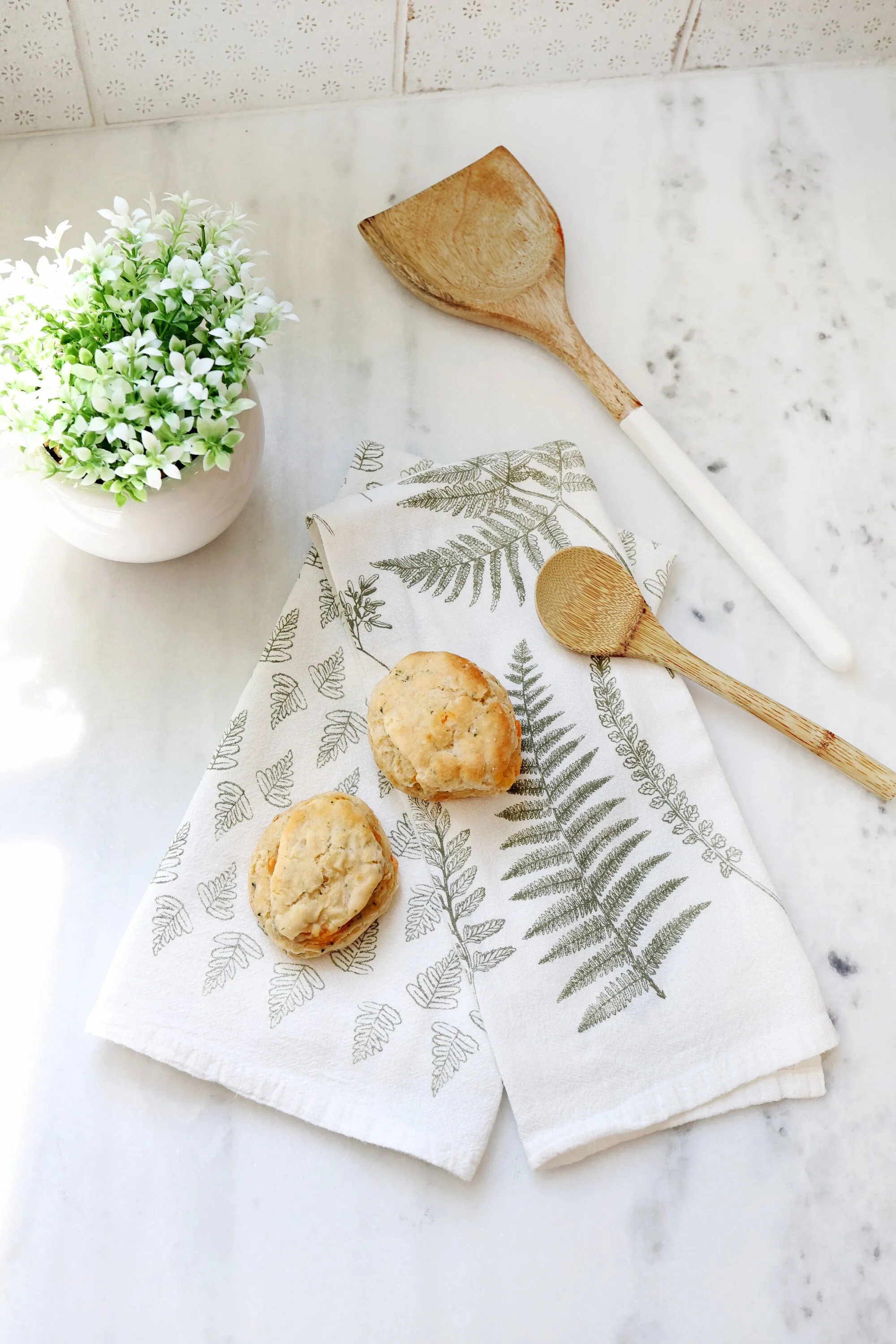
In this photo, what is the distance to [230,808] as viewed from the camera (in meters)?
0.69

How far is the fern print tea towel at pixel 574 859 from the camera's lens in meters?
0.65

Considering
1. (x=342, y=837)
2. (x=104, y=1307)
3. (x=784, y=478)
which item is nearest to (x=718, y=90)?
(x=784, y=478)

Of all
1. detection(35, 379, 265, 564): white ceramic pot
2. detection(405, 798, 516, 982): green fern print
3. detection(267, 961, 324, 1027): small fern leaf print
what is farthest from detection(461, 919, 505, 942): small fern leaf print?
detection(35, 379, 265, 564): white ceramic pot

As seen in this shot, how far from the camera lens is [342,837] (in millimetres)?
650

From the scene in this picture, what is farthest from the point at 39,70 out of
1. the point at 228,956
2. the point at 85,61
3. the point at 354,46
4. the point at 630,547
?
the point at 228,956

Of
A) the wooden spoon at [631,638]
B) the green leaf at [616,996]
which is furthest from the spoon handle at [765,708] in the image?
the green leaf at [616,996]

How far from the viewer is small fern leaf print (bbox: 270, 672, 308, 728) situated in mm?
720

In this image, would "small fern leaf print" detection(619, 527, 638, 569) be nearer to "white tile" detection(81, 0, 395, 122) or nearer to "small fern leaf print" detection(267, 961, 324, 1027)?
"small fern leaf print" detection(267, 961, 324, 1027)

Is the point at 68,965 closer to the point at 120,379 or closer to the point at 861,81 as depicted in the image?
the point at 120,379

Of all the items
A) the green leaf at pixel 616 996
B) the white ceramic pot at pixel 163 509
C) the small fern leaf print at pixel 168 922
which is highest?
the white ceramic pot at pixel 163 509

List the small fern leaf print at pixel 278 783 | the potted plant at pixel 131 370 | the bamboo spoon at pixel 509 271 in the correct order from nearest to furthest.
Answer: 1. the potted plant at pixel 131 370
2. the small fern leaf print at pixel 278 783
3. the bamboo spoon at pixel 509 271

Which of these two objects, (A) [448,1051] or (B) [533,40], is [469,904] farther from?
(B) [533,40]

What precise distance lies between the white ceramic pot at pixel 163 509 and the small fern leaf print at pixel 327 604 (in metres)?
0.09

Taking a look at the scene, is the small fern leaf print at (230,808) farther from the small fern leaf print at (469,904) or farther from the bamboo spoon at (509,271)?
the bamboo spoon at (509,271)
